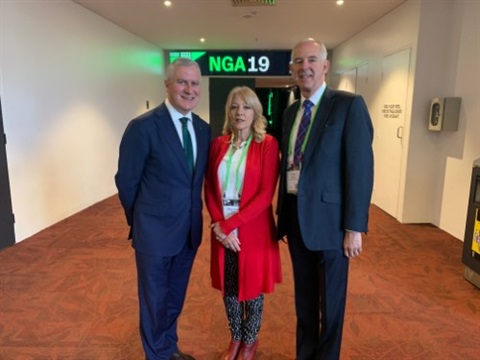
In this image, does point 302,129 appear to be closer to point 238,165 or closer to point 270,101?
point 238,165

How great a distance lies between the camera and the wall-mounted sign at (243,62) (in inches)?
338

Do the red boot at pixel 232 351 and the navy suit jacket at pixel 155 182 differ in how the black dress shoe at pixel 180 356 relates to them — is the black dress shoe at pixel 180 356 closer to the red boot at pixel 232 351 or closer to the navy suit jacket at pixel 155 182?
the red boot at pixel 232 351

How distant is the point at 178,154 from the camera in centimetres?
173

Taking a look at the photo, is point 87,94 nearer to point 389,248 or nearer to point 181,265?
point 181,265

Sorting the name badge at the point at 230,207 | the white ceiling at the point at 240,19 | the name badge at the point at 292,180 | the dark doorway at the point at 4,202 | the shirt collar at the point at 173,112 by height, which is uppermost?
the white ceiling at the point at 240,19

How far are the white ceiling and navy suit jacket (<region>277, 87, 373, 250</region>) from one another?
12.2ft

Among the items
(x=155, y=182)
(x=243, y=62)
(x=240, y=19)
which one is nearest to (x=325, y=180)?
(x=155, y=182)

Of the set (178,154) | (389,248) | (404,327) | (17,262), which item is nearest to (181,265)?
(178,154)

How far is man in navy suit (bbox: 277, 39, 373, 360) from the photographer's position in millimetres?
1570

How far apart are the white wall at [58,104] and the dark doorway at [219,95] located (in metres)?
2.83

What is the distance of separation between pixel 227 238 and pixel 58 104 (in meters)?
3.83

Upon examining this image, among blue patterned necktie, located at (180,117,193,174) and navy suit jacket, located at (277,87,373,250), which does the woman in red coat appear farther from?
navy suit jacket, located at (277,87,373,250)

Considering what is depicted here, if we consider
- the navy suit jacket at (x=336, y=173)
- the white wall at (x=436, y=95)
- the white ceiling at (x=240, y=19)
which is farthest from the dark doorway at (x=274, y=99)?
the navy suit jacket at (x=336, y=173)

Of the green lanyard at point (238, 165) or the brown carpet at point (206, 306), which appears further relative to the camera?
the brown carpet at point (206, 306)
